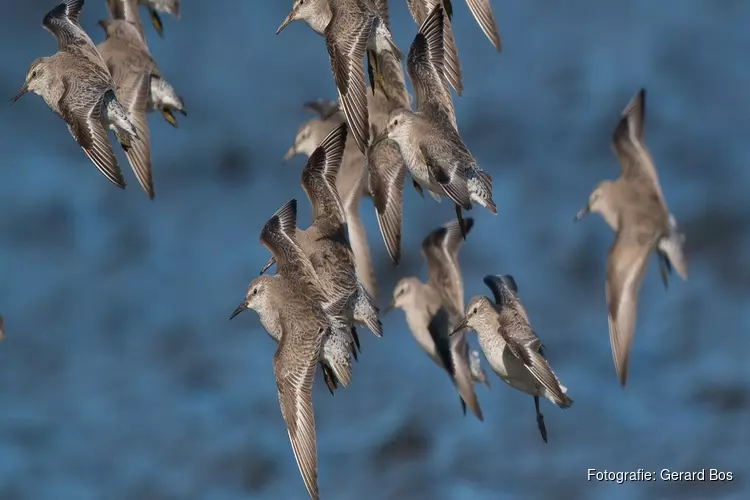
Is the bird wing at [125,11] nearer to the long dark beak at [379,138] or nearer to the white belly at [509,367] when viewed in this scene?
the long dark beak at [379,138]

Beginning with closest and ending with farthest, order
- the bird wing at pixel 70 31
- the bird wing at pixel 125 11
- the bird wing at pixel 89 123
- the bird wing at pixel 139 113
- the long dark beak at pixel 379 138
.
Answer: the bird wing at pixel 89 123
the long dark beak at pixel 379 138
the bird wing at pixel 70 31
the bird wing at pixel 139 113
the bird wing at pixel 125 11

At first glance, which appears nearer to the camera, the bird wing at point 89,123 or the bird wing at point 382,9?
the bird wing at point 89,123

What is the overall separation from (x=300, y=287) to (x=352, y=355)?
328 millimetres

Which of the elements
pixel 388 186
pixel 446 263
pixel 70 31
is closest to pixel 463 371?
pixel 446 263

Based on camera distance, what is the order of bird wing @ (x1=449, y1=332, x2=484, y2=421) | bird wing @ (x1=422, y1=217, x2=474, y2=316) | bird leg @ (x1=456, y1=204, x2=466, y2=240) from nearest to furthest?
bird leg @ (x1=456, y1=204, x2=466, y2=240) < bird wing @ (x1=449, y1=332, x2=484, y2=421) < bird wing @ (x1=422, y1=217, x2=474, y2=316)

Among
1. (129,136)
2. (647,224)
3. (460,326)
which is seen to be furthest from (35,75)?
(647,224)

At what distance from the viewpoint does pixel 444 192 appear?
554cm

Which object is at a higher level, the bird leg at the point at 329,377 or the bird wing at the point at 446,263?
the bird wing at the point at 446,263

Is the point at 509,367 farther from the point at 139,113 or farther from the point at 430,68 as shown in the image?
the point at 139,113

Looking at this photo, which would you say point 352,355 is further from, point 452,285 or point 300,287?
point 452,285

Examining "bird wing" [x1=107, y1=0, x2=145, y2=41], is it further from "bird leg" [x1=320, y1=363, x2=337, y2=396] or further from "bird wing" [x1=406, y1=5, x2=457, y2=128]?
"bird leg" [x1=320, y1=363, x2=337, y2=396]

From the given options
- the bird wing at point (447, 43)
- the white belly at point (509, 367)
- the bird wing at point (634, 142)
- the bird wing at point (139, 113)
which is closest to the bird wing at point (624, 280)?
the bird wing at point (634, 142)

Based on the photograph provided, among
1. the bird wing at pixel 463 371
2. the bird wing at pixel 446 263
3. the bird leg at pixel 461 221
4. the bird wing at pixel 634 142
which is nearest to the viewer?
the bird leg at pixel 461 221

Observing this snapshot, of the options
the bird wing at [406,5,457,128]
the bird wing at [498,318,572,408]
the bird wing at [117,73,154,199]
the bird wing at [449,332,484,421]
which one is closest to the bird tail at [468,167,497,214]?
the bird wing at [406,5,457,128]
